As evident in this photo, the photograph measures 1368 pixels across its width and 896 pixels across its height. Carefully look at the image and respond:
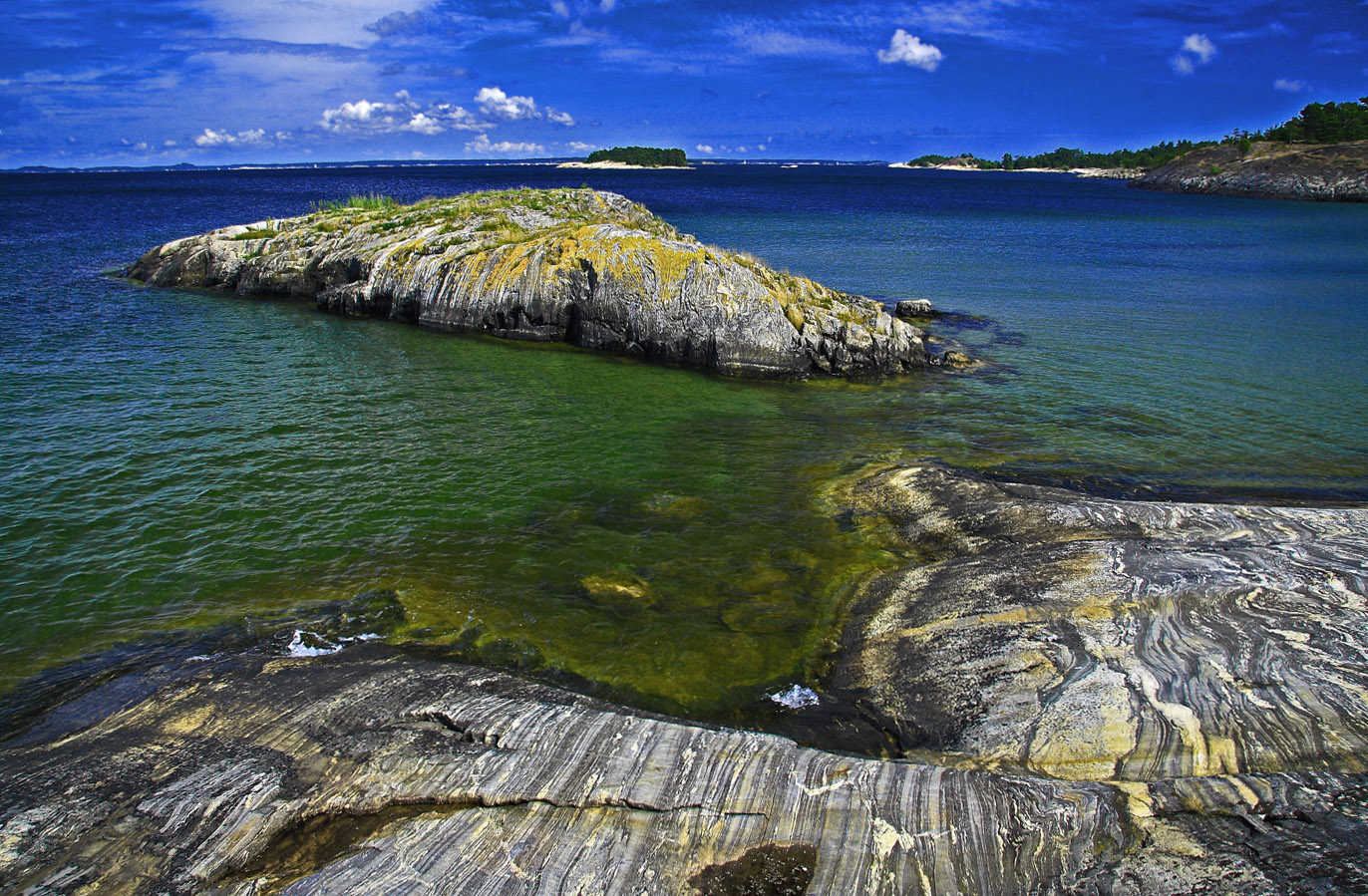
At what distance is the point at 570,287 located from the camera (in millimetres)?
29219

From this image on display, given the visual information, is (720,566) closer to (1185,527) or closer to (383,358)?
(1185,527)

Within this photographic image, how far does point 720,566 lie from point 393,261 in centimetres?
2752

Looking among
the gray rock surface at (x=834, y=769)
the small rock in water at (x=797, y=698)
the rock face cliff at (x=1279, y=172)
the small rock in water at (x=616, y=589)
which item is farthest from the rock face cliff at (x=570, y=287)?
the rock face cliff at (x=1279, y=172)

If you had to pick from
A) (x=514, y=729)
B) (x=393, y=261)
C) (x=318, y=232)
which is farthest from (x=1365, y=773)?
(x=318, y=232)

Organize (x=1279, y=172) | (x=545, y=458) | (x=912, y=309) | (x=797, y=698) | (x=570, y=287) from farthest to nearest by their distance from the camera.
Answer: (x=1279, y=172) < (x=912, y=309) < (x=570, y=287) < (x=545, y=458) < (x=797, y=698)

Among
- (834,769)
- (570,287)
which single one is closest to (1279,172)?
(570,287)

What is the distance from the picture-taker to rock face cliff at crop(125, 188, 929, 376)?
2681cm

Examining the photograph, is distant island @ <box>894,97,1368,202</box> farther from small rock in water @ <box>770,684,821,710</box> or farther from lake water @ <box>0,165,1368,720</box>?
small rock in water @ <box>770,684,821,710</box>

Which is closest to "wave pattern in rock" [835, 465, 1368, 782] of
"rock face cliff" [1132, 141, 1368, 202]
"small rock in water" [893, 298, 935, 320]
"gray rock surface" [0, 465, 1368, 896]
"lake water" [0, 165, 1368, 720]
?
"gray rock surface" [0, 465, 1368, 896]

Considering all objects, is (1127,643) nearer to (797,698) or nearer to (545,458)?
(797,698)

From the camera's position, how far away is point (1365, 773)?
6.75 metres

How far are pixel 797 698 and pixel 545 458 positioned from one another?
1001cm

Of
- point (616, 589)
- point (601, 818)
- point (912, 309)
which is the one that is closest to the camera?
point (601, 818)

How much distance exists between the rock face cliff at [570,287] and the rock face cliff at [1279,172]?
125 meters
